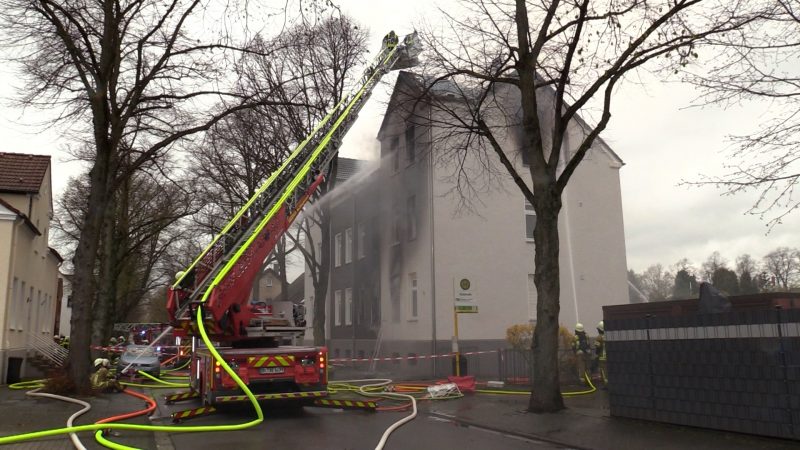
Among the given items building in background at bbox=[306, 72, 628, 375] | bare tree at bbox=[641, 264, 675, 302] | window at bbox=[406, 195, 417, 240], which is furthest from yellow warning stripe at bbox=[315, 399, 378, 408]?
bare tree at bbox=[641, 264, 675, 302]

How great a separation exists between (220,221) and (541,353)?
21028 mm

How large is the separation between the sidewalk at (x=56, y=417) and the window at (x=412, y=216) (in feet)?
36.2

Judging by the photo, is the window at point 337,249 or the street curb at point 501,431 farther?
the window at point 337,249

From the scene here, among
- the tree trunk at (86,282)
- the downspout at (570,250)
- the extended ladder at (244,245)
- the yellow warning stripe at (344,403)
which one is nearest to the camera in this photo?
the extended ladder at (244,245)

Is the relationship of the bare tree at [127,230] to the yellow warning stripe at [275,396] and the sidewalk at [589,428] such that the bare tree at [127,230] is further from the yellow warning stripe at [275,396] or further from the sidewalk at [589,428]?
the sidewalk at [589,428]

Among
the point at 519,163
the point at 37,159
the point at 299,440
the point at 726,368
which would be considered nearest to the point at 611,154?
the point at 519,163

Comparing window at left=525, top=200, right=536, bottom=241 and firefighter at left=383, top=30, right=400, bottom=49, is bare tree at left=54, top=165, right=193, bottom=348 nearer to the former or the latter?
firefighter at left=383, top=30, right=400, bottom=49

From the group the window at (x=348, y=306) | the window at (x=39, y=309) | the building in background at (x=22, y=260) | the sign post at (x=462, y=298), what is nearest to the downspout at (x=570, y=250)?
the sign post at (x=462, y=298)

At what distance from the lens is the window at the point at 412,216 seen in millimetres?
22781

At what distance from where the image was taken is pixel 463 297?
54.0 ft

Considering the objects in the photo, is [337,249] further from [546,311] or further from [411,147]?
[546,311]

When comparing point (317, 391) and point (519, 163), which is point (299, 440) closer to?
point (317, 391)

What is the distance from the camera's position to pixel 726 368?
8836 millimetres

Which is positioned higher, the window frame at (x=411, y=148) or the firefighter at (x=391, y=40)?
the firefighter at (x=391, y=40)
